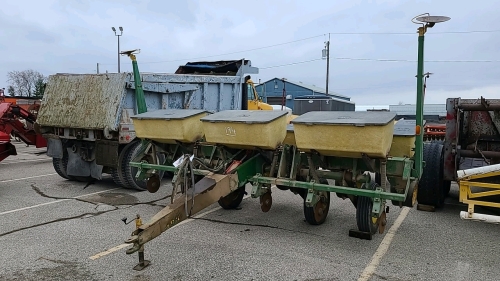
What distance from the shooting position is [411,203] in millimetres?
5109

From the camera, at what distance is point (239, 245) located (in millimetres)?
5148

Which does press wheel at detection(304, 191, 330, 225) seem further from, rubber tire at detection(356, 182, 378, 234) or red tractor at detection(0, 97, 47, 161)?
red tractor at detection(0, 97, 47, 161)

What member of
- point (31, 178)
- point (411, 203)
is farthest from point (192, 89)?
point (411, 203)

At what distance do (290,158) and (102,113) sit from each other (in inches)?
176

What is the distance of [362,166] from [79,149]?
6228 mm

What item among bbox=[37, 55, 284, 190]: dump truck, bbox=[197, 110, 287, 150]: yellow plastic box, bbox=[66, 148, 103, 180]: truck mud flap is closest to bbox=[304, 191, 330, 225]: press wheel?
bbox=[197, 110, 287, 150]: yellow plastic box

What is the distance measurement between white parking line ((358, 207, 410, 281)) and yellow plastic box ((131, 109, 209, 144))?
2825 mm

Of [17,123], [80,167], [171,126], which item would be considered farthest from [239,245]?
[17,123]

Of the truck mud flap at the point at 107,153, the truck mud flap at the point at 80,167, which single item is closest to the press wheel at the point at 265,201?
the truck mud flap at the point at 107,153

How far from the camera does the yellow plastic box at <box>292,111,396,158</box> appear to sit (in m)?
4.34

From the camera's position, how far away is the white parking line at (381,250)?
14.2 feet

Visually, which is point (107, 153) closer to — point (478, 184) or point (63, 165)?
point (63, 165)

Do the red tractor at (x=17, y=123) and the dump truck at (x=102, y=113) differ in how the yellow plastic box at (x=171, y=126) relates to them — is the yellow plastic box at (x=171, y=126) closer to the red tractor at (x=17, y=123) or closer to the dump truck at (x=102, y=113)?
the dump truck at (x=102, y=113)

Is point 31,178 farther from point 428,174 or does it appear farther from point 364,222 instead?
point 428,174
